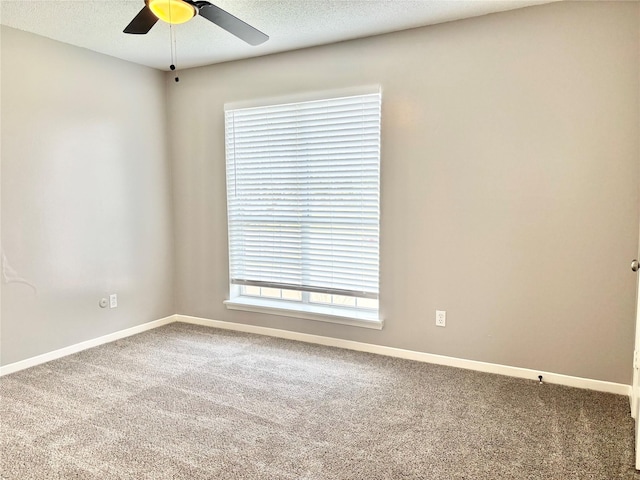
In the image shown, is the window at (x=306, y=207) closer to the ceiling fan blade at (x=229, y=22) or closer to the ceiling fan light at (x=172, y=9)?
the ceiling fan blade at (x=229, y=22)

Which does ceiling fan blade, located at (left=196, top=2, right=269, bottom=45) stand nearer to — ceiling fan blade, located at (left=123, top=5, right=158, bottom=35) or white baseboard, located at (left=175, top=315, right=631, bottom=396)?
ceiling fan blade, located at (left=123, top=5, right=158, bottom=35)

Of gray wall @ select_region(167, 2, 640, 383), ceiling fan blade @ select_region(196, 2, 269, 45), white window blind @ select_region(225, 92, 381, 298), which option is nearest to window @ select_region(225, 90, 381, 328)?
white window blind @ select_region(225, 92, 381, 298)

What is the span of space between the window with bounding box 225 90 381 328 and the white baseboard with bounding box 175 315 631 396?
0.68 ft

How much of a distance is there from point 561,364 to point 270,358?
2099 mm

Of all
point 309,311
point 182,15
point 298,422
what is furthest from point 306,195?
point 298,422

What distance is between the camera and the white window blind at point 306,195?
343cm

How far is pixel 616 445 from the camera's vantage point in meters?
2.15

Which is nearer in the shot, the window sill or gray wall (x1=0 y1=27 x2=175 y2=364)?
gray wall (x1=0 y1=27 x2=175 y2=364)

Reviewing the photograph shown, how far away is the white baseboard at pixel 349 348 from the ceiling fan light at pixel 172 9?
8.65 ft

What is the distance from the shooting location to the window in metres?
3.44

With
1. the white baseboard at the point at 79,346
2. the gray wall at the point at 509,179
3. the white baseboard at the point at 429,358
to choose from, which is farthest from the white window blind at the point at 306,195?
the white baseboard at the point at 79,346

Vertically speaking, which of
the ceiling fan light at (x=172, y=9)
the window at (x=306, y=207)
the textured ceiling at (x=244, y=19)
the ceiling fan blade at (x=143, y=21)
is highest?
the textured ceiling at (x=244, y=19)

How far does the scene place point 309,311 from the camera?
3.74 m

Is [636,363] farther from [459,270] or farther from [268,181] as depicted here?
[268,181]
